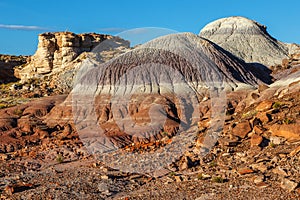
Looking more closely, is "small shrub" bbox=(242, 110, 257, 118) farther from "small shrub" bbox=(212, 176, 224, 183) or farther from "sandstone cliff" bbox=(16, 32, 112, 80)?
"sandstone cliff" bbox=(16, 32, 112, 80)

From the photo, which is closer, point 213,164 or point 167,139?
point 213,164

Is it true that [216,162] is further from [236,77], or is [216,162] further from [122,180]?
[236,77]

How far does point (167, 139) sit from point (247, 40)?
45.6 metres

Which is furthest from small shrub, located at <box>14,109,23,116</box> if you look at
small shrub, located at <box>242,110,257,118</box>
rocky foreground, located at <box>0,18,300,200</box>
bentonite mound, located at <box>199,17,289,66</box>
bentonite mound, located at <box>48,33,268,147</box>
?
bentonite mound, located at <box>199,17,289,66</box>

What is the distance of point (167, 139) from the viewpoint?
78.6 feet

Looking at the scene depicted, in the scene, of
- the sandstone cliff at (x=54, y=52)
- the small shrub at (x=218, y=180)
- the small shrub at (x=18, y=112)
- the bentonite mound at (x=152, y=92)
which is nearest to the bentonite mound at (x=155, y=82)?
the bentonite mound at (x=152, y=92)

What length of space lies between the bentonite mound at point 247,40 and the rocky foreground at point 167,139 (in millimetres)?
11131

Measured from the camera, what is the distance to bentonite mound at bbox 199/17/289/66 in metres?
60.8

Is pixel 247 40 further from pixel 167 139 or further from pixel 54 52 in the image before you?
pixel 167 139

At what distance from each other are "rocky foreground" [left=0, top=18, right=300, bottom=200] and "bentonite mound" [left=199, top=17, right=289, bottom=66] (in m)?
11.1

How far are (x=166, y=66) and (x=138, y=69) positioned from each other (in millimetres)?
2611

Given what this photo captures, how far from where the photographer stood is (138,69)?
38.8m

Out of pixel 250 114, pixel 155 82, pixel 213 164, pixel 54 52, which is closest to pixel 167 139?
pixel 250 114

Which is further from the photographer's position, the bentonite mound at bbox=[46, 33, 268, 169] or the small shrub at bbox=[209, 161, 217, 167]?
the bentonite mound at bbox=[46, 33, 268, 169]
